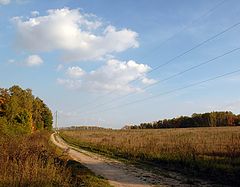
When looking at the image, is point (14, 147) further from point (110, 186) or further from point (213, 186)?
point (213, 186)

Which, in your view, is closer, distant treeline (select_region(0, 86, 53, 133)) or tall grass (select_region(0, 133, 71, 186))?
tall grass (select_region(0, 133, 71, 186))

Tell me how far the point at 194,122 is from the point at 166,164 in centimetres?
12760

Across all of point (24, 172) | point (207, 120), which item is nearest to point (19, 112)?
point (24, 172)

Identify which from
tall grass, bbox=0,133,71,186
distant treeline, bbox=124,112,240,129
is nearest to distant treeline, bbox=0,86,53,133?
tall grass, bbox=0,133,71,186

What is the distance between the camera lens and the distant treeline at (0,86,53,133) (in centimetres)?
4437

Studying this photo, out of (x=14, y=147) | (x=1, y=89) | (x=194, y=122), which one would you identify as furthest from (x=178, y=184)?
(x=194, y=122)

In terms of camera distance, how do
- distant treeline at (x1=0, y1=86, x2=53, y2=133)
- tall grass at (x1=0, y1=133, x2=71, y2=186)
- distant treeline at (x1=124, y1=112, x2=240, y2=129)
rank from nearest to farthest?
1. tall grass at (x1=0, y1=133, x2=71, y2=186)
2. distant treeline at (x1=0, y1=86, x2=53, y2=133)
3. distant treeline at (x1=124, y1=112, x2=240, y2=129)

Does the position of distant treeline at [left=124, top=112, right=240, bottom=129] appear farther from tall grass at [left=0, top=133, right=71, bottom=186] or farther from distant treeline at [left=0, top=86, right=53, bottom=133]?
tall grass at [left=0, top=133, right=71, bottom=186]

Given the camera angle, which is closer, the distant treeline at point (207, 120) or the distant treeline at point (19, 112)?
the distant treeline at point (19, 112)

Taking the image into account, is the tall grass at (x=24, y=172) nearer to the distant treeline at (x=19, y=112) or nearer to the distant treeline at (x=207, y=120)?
the distant treeline at (x=19, y=112)

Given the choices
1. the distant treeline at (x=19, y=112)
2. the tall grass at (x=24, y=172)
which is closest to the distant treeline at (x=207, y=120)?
the distant treeline at (x=19, y=112)

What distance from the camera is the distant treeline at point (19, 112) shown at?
4437cm

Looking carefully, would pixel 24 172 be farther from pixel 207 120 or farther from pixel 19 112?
pixel 207 120

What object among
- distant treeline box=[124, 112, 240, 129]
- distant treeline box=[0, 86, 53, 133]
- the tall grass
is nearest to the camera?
the tall grass
